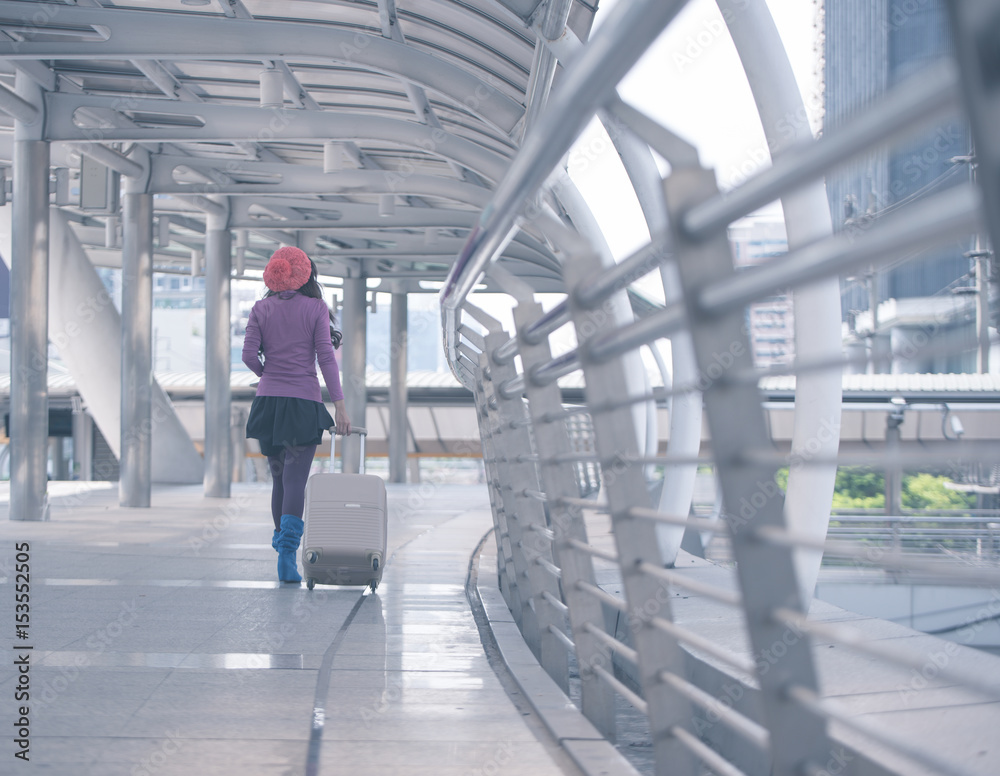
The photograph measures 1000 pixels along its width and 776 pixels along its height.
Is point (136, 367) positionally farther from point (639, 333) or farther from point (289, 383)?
point (639, 333)

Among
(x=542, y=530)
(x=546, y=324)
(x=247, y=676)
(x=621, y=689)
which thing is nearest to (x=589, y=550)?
(x=621, y=689)

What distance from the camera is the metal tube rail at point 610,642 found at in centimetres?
243

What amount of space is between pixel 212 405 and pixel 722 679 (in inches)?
561

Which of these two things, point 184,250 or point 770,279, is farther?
point 184,250

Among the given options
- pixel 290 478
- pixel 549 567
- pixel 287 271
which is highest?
pixel 287 271

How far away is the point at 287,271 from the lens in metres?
5.68

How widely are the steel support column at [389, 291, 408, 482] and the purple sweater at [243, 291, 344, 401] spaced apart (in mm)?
20639

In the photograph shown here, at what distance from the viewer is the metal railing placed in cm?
104

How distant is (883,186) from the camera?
85062 mm

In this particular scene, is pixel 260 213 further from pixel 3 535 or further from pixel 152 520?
→ pixel 3 535

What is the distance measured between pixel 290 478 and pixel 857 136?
15.6ft

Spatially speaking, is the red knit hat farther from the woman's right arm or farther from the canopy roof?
the canopy roof

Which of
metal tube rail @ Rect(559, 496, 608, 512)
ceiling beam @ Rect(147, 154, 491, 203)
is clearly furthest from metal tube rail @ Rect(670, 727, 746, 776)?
ceiling beam @ Rect(147, 154, 491, 203)

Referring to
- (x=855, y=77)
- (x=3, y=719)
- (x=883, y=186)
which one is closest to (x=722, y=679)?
(x=3, y=719)
